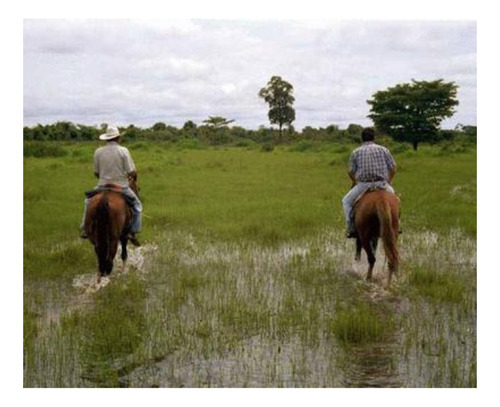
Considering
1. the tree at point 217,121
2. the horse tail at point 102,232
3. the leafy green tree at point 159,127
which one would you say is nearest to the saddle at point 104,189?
the horse tail at point 102,232

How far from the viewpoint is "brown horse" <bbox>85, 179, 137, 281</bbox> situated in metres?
6.41

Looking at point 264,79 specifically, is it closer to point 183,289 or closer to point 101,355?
point 183,289

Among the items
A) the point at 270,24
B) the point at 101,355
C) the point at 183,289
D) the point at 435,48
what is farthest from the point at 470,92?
the point at 101,355

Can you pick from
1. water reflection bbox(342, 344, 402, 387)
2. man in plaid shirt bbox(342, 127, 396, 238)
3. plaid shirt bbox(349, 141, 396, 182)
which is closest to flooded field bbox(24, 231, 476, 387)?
water reflection bbox(342, 344, 402, 387)

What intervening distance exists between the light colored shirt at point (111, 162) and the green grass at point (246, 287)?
81 cm

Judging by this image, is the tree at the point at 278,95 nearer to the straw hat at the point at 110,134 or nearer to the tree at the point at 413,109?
the tree at the point at 413,109

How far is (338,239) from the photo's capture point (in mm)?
8852

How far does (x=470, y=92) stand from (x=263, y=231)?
3772 millimetres

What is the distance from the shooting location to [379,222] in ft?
21.3

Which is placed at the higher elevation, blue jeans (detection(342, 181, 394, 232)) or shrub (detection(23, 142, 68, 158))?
shrub (detection(23, 142, 68, 158))

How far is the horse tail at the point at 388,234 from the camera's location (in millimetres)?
6352

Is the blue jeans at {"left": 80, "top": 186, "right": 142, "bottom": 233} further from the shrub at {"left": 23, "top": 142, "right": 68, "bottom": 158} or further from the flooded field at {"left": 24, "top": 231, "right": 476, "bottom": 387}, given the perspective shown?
the shrub at {"left": 23, "top": 142, "right": 68, "bottom": 158}

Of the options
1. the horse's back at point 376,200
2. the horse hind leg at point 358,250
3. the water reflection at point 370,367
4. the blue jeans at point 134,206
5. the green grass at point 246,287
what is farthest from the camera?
the horse hind leg at point 358,250

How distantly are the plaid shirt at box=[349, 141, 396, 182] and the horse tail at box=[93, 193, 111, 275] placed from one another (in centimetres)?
285
